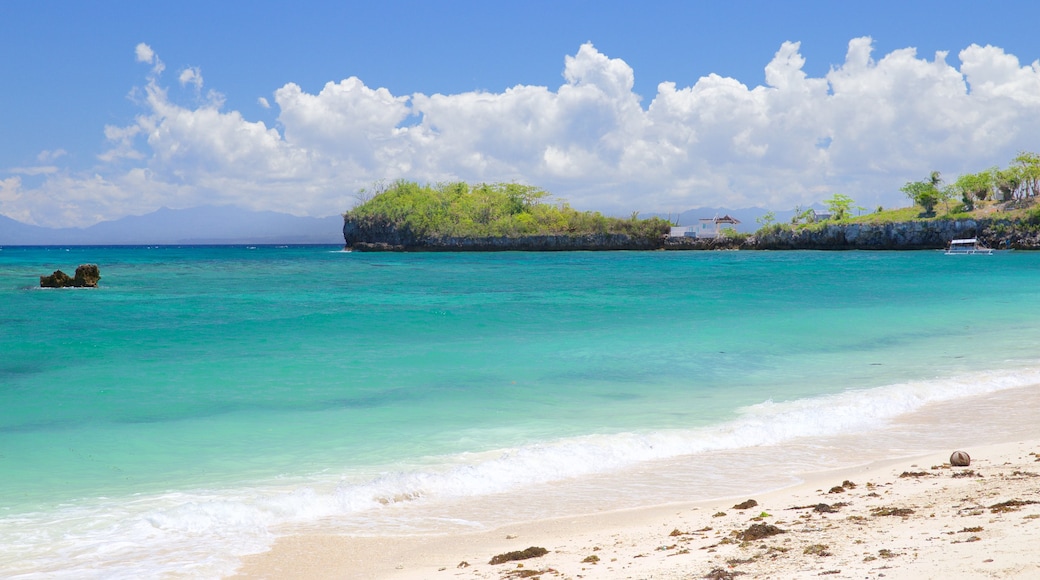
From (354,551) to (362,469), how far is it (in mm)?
2254

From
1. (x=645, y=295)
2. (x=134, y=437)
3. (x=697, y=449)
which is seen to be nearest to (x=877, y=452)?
(x=697, y=449)

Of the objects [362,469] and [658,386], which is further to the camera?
[658,386]

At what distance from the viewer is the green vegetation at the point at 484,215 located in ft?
370

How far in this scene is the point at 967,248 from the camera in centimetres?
7838

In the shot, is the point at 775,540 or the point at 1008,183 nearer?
the point at 775,540

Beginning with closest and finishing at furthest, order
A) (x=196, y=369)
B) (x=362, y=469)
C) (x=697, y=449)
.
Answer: (x=362, y=469) → (x=697, y=449) → (x=196, y=369)

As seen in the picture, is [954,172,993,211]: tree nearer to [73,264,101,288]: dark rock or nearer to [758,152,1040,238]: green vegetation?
[758,152,1040,238]: green vegetation

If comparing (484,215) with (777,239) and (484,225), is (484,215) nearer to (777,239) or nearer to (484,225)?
(484,225)

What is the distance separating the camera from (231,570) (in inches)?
209

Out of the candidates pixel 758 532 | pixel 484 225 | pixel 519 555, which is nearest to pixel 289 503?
pixel 519 555

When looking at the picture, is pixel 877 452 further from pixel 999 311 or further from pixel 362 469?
pixel 999 311

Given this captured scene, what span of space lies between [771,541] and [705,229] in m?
109

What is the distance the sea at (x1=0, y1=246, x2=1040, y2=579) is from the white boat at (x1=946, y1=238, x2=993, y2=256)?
193 ft

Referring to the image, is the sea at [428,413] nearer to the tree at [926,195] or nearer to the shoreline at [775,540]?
the shoreline at [775,540]
